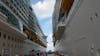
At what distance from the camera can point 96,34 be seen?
464 centimetres

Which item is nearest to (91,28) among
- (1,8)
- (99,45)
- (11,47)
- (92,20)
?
(92,20)

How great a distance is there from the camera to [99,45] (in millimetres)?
4457

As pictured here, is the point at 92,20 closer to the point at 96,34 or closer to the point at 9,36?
the point at 96,34

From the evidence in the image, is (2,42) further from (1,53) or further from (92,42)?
(92,42)

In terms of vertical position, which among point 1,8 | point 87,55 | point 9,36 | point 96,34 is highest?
point 1,8

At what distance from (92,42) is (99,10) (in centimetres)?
104

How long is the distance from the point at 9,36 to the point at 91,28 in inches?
647

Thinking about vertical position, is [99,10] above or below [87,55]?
above

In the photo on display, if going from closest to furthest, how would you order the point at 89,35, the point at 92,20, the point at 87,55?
the point at 92,20, the point at 89,35, the point at 87,55

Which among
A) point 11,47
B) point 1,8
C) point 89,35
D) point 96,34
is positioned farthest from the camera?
point 11,47

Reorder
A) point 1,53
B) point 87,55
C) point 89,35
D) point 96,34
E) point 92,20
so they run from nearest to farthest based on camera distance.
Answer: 1. point 96,34
2. point 92,20
3. point 89,35
4. point 87,55
5. point 1,53

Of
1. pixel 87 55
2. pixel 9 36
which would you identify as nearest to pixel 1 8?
pixel 9 36

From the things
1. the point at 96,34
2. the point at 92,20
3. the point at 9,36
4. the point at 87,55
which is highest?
the point at 9,36

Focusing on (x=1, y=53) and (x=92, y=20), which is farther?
(x=1, y=53)
